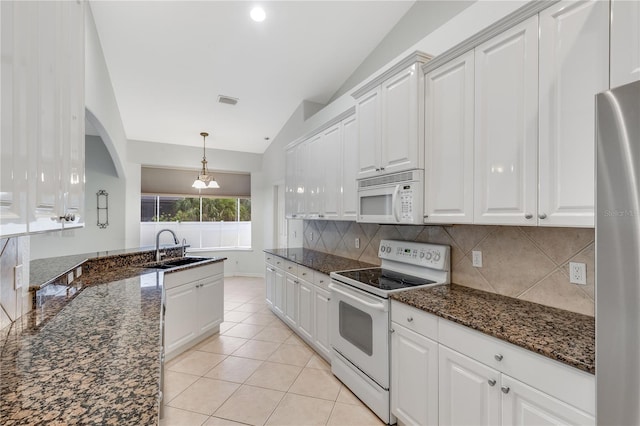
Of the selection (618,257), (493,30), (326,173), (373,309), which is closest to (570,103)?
(493,30)

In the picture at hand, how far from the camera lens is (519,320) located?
1.52 metres

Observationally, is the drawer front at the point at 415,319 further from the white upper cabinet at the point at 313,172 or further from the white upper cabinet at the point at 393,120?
the white upper cabinet at the point at 313,172

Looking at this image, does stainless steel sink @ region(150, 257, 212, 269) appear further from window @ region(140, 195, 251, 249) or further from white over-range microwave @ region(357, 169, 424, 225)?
window @ region(140, 195, 251, 249)

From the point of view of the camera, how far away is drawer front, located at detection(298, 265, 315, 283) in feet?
10.2

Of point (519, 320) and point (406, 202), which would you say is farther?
point (406, 202)

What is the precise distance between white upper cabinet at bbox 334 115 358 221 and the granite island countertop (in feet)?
6.16

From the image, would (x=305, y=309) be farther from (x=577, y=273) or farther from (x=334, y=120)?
(x=577, y=273)

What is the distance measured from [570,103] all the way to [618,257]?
0.85 m

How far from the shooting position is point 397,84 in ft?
7.63

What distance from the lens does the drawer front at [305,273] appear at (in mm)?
3116

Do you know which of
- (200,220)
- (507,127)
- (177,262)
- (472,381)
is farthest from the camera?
(200,220)

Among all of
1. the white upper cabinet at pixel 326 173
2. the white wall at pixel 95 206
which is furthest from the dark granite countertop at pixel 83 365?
the white wall at pixel 95 206

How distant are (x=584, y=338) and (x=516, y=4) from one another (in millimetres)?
2041

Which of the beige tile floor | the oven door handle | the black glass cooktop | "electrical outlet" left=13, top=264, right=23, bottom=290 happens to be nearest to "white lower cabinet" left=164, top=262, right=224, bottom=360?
Result: the beige tile floor
